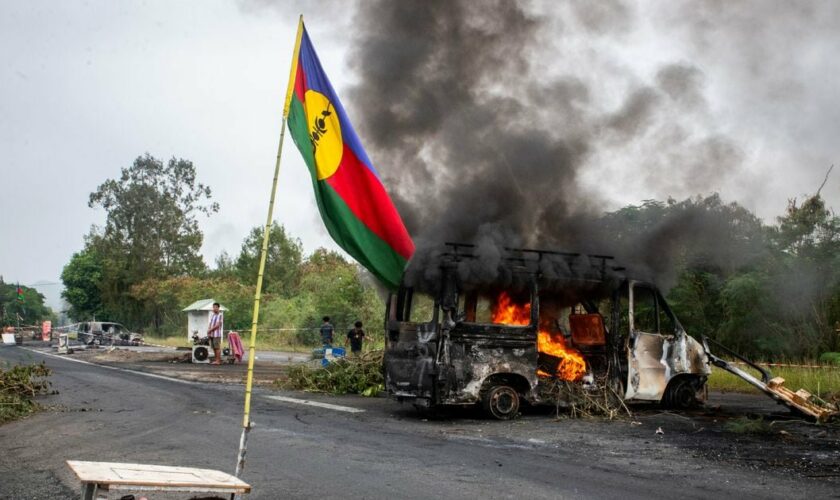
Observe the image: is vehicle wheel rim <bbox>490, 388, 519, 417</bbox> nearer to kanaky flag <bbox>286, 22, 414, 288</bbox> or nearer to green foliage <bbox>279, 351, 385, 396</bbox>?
green foliage <bbox>279, 351, 385, 396</bbox>

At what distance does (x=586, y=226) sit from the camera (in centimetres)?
1348

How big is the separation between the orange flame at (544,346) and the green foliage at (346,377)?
4.48 metres

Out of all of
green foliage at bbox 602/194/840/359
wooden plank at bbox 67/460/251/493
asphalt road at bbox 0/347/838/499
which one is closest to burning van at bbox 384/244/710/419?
asphalt road at bbox 0/347/838/499

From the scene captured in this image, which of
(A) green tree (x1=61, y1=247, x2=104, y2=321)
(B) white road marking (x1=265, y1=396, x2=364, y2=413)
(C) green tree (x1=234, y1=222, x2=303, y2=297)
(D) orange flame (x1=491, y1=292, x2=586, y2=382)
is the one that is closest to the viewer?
(D) orange flame (x1=491, y1=292, x2=586, y2=382)

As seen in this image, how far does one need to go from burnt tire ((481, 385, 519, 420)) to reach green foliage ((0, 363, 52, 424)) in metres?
7.07

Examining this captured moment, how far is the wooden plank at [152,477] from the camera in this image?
12.0ft

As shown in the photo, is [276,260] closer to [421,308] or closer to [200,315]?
[200,315]

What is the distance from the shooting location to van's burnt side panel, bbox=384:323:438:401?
10344 millimetres

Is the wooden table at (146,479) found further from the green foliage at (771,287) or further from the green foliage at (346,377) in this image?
the green foliage at (771,287)

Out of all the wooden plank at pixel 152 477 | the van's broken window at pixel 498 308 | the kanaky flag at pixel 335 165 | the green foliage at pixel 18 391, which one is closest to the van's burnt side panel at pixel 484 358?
the van's broken window at pixel 498 308

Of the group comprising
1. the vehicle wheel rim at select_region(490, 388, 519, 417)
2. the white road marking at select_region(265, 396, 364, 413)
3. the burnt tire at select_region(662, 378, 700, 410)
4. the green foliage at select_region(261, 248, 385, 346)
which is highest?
the green foliage at select_region(261, 248, 385, 346)

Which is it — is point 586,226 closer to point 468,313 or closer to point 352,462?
point 468,313

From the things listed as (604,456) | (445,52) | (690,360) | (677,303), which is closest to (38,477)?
(604,456)

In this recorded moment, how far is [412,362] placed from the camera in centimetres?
1064
